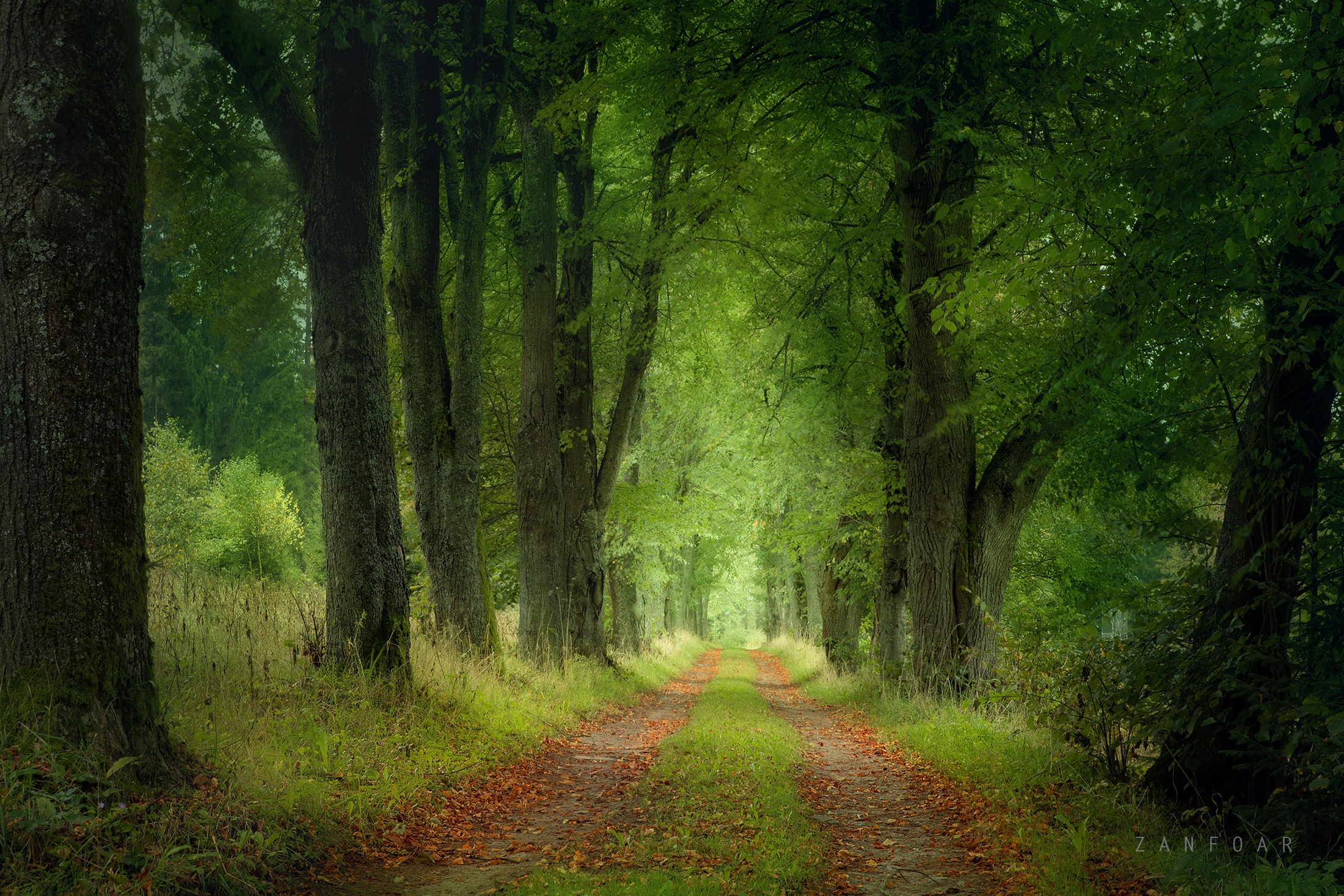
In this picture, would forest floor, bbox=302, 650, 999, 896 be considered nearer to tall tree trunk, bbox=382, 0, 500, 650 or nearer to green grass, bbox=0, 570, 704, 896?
green grass, bbox=0, 570, 704, 896

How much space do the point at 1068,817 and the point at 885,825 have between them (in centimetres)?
141

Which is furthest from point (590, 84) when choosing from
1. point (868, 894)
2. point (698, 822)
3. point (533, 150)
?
point (868, 894)

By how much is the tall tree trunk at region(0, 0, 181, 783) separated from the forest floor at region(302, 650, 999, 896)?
171 cm

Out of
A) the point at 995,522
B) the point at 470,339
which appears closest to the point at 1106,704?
the point at 995,522

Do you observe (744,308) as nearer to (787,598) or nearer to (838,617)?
(838,617)

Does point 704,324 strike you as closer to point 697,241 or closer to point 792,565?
point 697,241

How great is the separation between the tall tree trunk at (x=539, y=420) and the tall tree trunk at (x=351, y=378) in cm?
466

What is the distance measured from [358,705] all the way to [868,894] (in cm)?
451

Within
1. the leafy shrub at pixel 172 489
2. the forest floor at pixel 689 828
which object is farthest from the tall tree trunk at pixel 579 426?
the leafy shrub at pixel 172 489

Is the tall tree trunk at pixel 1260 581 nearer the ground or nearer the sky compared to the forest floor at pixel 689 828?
nearer the sky

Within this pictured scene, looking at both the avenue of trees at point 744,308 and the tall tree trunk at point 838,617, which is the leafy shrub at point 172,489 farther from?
the tall tree trunk at point 838,617

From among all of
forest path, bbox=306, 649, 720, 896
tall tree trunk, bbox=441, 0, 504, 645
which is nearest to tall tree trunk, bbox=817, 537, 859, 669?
tall tree trunk, bbox=441, 0, 504, 645

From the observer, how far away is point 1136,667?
5867 mm

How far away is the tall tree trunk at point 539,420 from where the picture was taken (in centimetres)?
1252
